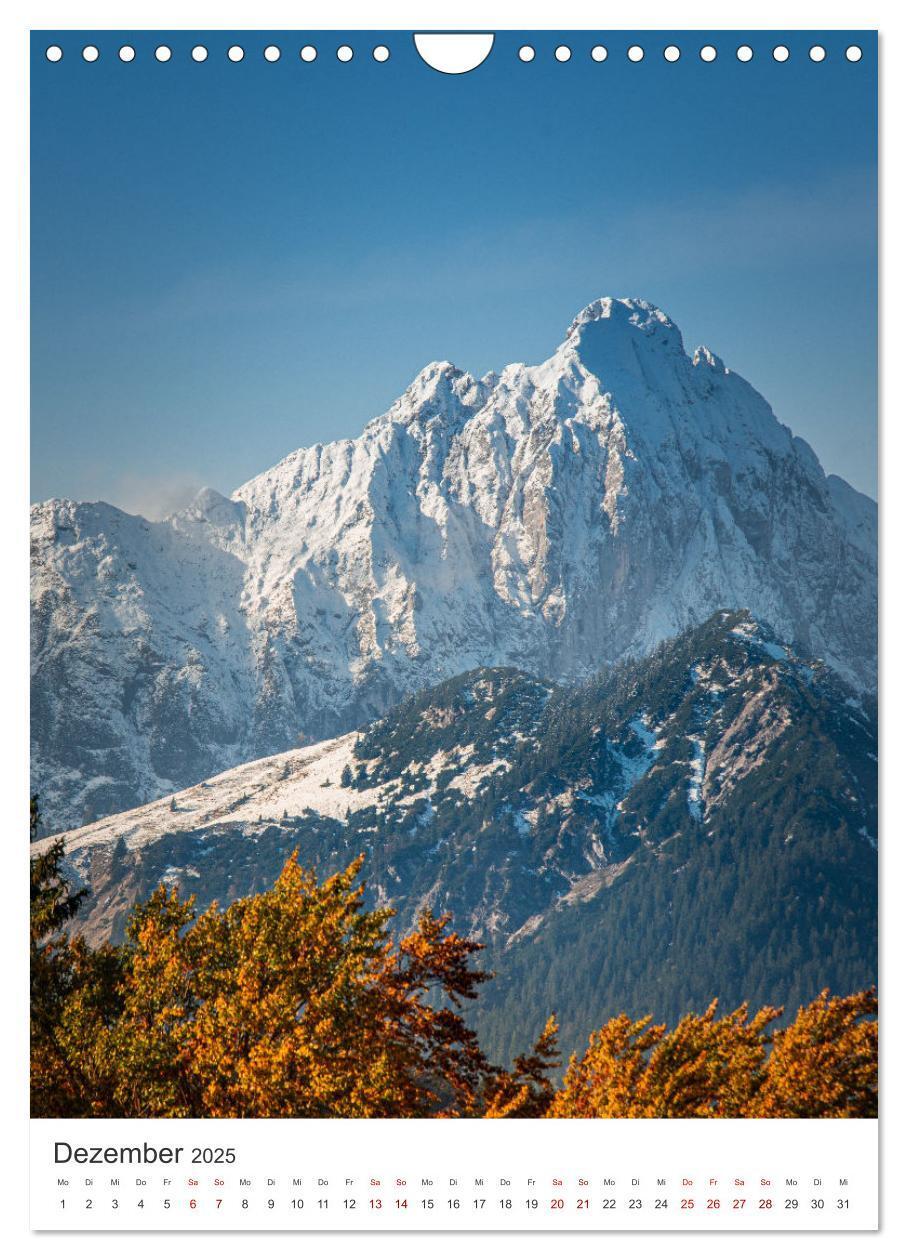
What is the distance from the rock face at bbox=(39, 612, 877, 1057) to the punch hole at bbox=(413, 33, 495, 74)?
229 feet

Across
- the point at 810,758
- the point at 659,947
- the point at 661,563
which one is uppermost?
the point at 661,563

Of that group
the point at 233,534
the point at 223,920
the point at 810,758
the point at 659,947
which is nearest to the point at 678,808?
the point at 810,758

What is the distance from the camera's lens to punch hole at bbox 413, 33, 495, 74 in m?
20.8

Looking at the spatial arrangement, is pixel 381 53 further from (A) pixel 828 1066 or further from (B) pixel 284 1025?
(A) pixel 828 1066

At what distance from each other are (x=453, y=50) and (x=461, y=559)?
160160 mm

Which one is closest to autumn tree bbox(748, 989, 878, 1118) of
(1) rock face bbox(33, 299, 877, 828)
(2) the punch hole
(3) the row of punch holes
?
(1) rock face bbox(33, 299, 877, 828)

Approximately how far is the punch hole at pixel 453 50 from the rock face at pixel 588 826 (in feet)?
229

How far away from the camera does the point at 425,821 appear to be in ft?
559

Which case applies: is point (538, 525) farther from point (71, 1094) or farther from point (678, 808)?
point (71, 1094)

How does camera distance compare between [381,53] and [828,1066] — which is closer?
[381,53]

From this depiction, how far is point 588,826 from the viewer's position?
563ft

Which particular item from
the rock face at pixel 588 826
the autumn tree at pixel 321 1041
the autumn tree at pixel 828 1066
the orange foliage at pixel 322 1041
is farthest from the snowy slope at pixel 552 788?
the autumn tree at pixel 828 1066
